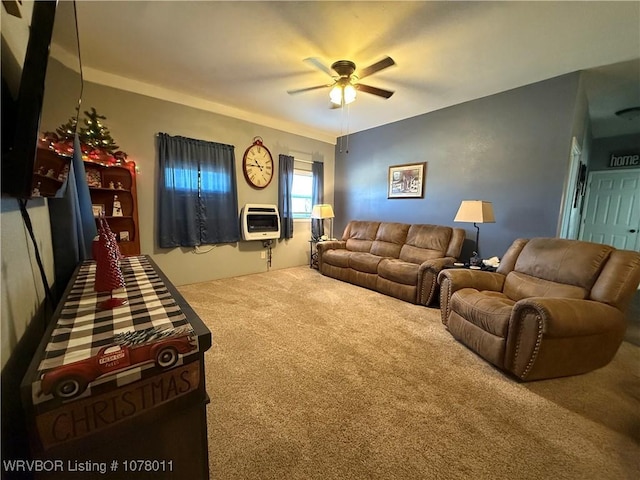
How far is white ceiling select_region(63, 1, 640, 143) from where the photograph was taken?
74.5 inches

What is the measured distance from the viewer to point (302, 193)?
16.5ft

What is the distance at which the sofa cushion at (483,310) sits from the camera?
6.08 feet

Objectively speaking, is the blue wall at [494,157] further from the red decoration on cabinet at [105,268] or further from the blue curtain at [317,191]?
the red decoration on cabinet at [105,268]

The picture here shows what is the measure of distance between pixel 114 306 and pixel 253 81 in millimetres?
3009

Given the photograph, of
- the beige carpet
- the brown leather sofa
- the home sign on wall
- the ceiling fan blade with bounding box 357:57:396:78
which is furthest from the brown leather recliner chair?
the home sign on wall

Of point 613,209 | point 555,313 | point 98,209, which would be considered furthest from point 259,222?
point 613,209

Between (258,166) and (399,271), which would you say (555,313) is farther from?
(258,166)

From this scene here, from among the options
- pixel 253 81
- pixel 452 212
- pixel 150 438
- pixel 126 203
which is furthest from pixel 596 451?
pixel 126 203

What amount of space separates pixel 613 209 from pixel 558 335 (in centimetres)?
480

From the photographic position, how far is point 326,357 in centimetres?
203

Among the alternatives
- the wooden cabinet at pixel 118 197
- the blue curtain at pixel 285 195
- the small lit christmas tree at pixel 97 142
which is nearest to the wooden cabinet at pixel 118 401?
the small lit christmas tree at pixel 97 142

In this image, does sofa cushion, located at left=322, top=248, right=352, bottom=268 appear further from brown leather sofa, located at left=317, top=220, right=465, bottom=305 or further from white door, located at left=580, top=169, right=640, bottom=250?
white door, located at left=580, top=169, right=640, bottom=250

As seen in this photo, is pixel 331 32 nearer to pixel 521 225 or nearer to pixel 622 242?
pixel 521 225

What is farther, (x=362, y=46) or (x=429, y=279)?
(x=429, y=279)
